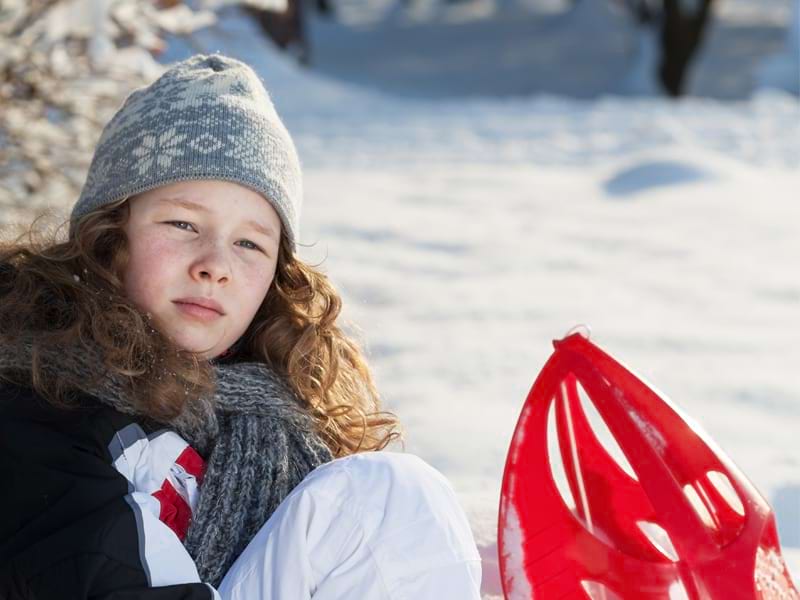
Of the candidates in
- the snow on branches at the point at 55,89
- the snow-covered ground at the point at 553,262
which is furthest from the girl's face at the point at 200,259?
the snow on branches at the point at 55,89

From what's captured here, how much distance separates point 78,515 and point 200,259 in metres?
0.47

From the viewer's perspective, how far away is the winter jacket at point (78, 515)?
4.89 feet

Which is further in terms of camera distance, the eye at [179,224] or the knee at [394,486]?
the eye at [179,224]

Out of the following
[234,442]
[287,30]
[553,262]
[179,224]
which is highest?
[179,224]

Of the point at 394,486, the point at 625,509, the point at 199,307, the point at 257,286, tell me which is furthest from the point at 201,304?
the point at 625,509

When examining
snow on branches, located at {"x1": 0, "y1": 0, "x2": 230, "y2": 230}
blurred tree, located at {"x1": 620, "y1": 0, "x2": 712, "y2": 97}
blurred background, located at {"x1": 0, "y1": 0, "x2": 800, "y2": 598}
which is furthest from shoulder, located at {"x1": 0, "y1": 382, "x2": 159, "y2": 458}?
blurred tree, located at {"x1": 620, "y1": 0, "x2": 712, "y2": 97}

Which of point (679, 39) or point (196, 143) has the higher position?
point (196, 143)

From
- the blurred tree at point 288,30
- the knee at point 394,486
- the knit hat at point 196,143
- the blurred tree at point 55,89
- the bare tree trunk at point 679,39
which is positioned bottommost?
the blurred tree at point 288,30

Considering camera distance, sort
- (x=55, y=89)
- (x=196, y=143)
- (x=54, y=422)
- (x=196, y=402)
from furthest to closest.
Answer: (x=55, y=89) → (x=196, y=143) → (x=196, y=402) → (x=54, y=422)

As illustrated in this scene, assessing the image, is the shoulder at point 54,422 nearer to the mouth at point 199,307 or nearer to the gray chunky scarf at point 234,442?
the gray chunky scarf at point 234,442

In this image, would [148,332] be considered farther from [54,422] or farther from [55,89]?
[55,89]

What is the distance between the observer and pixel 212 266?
186 centimetres

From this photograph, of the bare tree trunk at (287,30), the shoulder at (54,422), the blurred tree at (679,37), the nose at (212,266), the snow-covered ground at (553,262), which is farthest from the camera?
the bare tree trunk at (287,30)

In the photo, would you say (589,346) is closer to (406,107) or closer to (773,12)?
(406,107)
